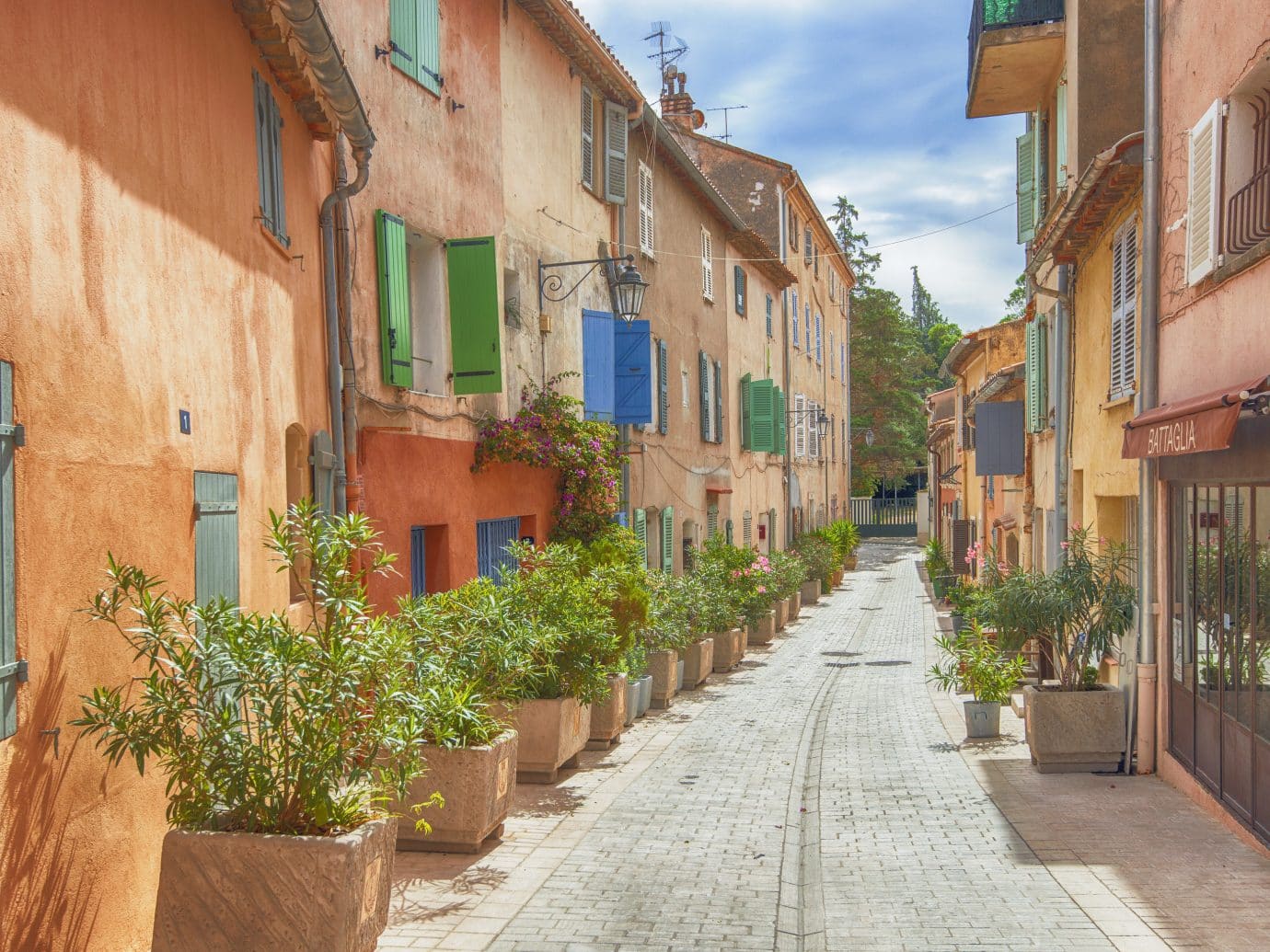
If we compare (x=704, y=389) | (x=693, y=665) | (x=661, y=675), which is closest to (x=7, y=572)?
(x=661, y=675)

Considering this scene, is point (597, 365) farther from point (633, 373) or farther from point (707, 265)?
point (707, 265)

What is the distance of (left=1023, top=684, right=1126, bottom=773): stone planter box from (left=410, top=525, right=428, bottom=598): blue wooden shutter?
5.48m

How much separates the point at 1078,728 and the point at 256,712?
7.19 meters

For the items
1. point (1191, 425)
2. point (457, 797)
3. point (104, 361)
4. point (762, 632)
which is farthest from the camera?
point (762, 632)

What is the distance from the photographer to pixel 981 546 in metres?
23.4

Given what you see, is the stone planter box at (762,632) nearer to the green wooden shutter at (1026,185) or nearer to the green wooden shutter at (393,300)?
the green wooden shutter at (1026,185)

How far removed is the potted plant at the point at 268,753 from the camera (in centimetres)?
439

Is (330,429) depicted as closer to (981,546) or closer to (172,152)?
(172,152)

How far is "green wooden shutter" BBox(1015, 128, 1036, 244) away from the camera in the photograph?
15.7m

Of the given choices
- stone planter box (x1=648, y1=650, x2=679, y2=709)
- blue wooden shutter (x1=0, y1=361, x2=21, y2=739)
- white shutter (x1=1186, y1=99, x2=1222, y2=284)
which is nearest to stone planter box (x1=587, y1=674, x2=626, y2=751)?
stone planter box (x1=648, y1=650, x2=679, y2=709)

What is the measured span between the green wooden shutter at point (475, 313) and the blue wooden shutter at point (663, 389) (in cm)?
774

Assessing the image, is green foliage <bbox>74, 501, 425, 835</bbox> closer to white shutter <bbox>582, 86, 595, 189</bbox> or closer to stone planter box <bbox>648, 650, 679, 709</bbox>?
stone planter box <bbox>648, 650, 679, 709</bbox>

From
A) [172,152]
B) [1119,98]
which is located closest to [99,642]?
[172,152]

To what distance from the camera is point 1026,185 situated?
16062 mm
